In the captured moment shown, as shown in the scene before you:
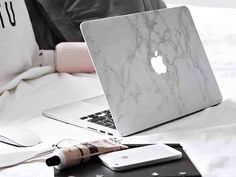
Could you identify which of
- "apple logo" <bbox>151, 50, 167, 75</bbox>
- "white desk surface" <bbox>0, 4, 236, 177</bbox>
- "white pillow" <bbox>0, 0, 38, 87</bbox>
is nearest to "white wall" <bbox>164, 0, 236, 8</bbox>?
"white desk surface" <bbox>0, 4, 236, 177</bbox>

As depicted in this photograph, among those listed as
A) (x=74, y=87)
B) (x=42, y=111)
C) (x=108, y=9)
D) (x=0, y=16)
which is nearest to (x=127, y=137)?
(x=42, y=111)

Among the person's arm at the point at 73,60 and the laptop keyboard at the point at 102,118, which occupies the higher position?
the person's arm at the point at 73,60

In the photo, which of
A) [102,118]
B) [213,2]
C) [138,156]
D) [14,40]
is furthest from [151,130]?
[213,2]

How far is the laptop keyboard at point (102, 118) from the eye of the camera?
1.16 metres

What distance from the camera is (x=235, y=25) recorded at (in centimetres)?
232

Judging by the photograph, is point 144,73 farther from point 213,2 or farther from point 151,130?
point 213,2

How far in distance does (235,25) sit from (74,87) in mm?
1054

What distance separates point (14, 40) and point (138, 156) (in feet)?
2.55

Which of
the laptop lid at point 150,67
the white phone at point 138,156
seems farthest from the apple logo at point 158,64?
the white phone at point 138,156

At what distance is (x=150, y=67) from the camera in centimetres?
118

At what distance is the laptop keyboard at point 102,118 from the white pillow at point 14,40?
1.30ft

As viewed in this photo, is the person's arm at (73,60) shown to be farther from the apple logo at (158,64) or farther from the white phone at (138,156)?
the white phone at (138,156)

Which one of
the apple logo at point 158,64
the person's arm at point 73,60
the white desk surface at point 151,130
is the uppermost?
the apple logo at point 158,64

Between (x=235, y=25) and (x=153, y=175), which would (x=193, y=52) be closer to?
(x=153, y=175)
